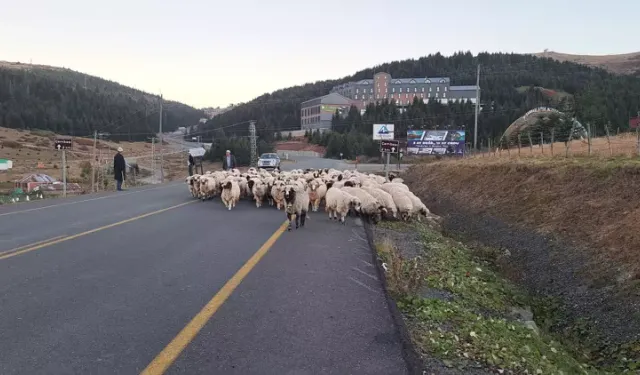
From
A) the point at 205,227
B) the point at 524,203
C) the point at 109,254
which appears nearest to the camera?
the point at 109,254

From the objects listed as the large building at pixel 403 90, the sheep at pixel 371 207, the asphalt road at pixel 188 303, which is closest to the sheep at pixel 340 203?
the sheep at pixel 371 207

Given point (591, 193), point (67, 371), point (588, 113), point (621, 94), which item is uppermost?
point (621, 94)

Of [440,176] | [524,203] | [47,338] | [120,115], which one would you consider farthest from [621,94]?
[120,115]

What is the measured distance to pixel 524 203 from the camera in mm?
14008

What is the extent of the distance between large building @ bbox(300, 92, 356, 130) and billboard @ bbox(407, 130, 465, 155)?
69.7 meters

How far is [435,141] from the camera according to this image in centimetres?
6625

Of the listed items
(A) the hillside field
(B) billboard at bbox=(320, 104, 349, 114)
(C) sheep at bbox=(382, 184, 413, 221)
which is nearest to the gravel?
(C) sheep at bbox=(382, 184, 413, 221)

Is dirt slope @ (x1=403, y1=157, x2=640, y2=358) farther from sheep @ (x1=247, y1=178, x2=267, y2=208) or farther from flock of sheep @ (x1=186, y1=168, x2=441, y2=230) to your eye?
sheep @ (x1=247, y1=178, x2=267, y2=208)

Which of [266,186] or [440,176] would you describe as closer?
[266,186]

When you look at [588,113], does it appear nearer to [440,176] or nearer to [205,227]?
[440,176]

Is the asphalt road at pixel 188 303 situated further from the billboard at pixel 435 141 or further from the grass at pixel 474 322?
the billboard at pixel 435 141

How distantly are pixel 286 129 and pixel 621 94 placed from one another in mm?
92982

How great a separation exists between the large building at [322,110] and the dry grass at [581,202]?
119771mm

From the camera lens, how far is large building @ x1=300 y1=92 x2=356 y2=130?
143000 millimetres
